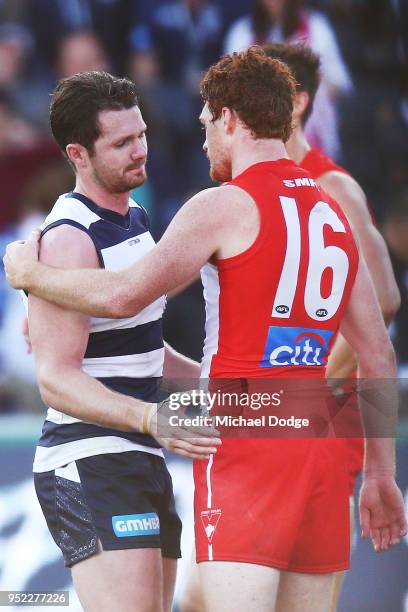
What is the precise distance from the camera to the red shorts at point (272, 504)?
10.9 ft

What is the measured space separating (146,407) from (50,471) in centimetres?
44

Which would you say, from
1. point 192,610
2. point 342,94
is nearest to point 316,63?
point 192,610

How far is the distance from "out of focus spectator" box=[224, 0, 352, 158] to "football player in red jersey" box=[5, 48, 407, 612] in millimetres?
5306

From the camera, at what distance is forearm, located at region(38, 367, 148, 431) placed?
11.2 ft

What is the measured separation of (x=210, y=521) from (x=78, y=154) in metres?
1.30

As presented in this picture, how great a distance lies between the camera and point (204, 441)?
3350 mm

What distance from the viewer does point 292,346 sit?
3439 millimetres

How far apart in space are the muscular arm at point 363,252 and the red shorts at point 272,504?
118cm

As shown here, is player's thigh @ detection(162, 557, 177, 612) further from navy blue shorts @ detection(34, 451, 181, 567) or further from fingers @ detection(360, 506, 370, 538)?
fingers @ detection(360, 506, 370, 538)

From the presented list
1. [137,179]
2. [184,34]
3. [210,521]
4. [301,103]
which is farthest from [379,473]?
[184,34]

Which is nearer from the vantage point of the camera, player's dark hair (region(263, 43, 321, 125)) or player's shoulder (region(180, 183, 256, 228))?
player's shoulder (region(180, 183, 256, 228))

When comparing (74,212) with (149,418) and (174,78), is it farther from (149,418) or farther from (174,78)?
(174,78)

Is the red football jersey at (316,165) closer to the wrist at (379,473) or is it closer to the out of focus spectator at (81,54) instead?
the wrist at (379,473)

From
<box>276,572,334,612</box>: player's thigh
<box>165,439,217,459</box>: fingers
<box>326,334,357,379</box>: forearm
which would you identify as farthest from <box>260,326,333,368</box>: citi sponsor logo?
<box>326,334,357,379</box>: forearm
